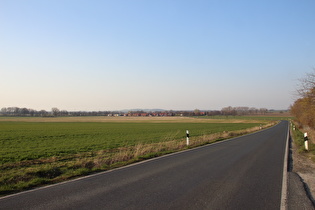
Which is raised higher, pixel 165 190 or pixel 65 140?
pixel 165 190

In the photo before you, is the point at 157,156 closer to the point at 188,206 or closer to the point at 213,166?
the point at 213,166

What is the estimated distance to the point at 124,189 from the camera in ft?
20.8

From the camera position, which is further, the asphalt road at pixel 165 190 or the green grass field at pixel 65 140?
the green grass field at pixel 65 140

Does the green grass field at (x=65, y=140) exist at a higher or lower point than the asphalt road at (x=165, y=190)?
lower

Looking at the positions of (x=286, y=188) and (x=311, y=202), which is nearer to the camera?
(x=311, y=202)

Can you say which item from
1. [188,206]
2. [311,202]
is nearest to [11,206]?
[188,206]

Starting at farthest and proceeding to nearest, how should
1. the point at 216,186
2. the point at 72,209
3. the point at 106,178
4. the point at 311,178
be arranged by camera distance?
the point at 311,178, the point at 106,178, the point at 216,186, the point at 72,209

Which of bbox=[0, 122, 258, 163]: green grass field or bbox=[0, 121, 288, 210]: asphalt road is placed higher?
bbox=[0, 121, 288, 210]: asphalt road

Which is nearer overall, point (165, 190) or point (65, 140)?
point (165, 190)

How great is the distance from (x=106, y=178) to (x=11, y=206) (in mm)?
2871

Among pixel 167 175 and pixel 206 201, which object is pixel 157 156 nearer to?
pixel 167 175

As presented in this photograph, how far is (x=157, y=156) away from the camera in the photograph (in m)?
12.5

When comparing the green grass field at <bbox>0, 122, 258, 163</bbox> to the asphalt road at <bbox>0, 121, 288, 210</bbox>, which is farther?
the green grass field at <bbox>0, 122, 258, 163</bbox>

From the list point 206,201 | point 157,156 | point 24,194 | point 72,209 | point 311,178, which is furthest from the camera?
point 157,156
